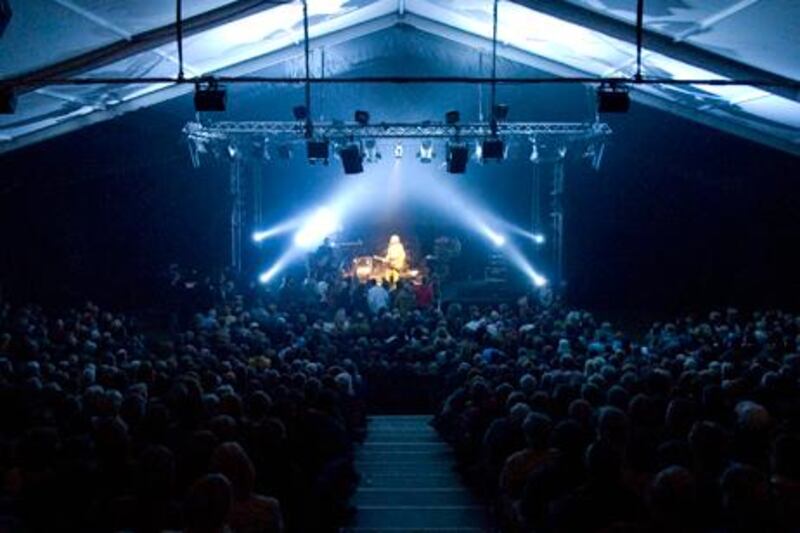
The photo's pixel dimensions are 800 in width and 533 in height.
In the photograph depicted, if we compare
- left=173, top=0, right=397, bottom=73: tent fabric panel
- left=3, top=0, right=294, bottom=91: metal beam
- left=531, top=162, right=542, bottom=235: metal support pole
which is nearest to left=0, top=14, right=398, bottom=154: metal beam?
left=173, top=0, right=397, bottom=73: tent fabric panel

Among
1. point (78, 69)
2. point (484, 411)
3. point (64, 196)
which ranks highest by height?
point (78, 69)

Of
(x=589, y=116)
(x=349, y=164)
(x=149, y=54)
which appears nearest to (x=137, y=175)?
(x=349, y=164)

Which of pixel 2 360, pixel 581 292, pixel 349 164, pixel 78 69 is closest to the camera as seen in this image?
pixel 2 360

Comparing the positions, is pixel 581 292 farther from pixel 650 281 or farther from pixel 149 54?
pixel 149 54

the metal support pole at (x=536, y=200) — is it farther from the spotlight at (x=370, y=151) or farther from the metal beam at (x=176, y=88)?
the metal beam at (x=176, y=88)

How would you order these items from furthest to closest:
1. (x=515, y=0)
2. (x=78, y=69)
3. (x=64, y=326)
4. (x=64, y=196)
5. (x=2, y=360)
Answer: (x=64, y=196)
(x=64, y=326)
(x=515, y=0)
(x=78, y=69)
(x=2, y=360)

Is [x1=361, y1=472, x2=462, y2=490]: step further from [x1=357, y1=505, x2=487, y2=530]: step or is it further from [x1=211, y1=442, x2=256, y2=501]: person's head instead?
[x1=211, y1=442, x2=256, y2=501]: person's head

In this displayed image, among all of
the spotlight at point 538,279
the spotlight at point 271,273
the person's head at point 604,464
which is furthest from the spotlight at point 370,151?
the person's head at point 604,464

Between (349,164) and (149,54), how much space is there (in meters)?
4.08

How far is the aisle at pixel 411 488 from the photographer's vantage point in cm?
666

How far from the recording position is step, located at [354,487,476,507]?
7.31m

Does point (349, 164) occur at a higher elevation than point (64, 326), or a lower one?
higher

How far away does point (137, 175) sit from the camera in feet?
63.2

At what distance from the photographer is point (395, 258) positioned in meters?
21.3
